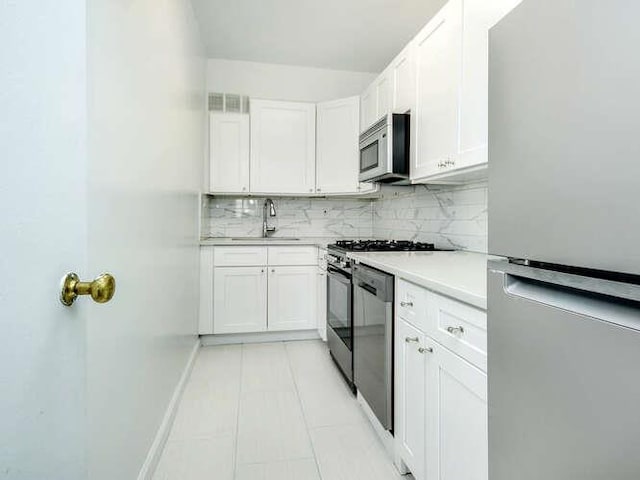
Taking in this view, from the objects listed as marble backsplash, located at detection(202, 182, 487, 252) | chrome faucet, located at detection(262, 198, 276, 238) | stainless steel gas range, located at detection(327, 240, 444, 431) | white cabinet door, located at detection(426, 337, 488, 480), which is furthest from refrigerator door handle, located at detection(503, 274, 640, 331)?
chrome faucet, located at detection(262, 198, 276, 238)

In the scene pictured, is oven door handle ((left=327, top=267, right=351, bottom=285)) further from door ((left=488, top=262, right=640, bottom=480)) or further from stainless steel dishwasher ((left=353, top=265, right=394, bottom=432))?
door ((left=488, top=262, right=640, bottom=480))

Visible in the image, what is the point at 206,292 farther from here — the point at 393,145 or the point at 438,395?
the point at 438,395

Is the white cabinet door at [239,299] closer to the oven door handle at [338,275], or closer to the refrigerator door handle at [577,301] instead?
the oven door handle at [338,275]

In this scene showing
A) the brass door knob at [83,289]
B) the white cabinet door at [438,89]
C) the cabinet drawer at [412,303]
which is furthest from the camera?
the white cabinet door at [438,89]

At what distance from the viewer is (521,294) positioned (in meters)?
0.69

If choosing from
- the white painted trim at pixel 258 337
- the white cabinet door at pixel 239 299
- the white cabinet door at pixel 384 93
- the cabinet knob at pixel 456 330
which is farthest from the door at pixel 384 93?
the white painted trim at pixel 258 337

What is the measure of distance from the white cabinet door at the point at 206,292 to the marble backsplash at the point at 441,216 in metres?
1.70

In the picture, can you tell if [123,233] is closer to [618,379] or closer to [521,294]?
[521,294]

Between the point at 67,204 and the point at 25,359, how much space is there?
0.82 ft

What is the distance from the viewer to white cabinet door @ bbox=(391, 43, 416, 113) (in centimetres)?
219

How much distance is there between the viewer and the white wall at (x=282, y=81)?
11.7ft

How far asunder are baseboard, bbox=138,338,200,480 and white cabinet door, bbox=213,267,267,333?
70 centimetres

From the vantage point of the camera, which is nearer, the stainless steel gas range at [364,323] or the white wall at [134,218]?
the white wall at [134,218]

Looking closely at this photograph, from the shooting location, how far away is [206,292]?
10.2 ft
